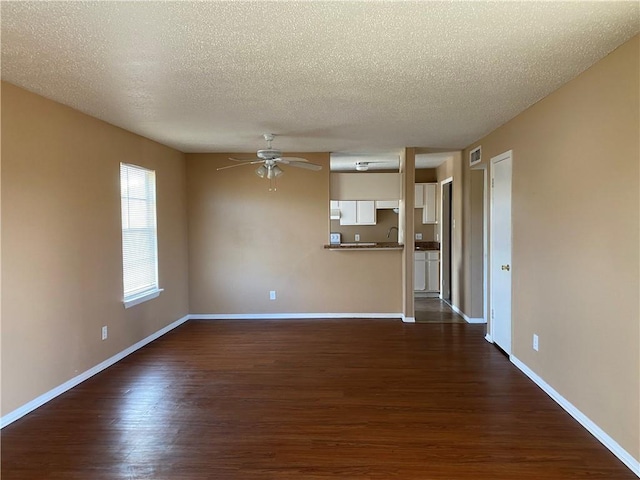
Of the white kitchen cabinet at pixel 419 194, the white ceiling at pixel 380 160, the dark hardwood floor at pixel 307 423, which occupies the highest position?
the white ceiling at pixel 380 160

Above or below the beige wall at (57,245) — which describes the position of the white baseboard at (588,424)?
below

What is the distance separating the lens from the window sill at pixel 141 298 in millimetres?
4180

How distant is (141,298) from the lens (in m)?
4.44

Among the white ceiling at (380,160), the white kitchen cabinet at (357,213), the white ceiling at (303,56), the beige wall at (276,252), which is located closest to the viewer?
the white ceiling at (303,56)

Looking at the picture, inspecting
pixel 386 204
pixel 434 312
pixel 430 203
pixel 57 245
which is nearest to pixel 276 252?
pixel 434 312

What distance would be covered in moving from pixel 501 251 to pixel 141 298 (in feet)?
13.2

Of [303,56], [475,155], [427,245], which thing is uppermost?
[303,56]

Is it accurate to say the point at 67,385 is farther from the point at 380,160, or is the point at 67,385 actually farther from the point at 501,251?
the point at 380,160

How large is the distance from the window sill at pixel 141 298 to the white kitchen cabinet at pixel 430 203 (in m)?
4.83

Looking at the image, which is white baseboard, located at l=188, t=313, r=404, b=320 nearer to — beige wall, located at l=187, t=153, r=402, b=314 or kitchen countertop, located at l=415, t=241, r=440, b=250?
beige wall, located at l=187, t=153, r=402, b=314

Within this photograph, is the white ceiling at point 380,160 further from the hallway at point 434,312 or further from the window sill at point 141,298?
the window sill at point 141,298

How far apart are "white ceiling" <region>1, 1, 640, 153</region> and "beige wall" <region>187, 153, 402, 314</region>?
1949mm

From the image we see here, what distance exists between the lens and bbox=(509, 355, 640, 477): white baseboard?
7.19ft

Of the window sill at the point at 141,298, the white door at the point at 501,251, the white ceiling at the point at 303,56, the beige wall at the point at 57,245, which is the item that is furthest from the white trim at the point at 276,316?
the white ceiling at the point at 303,56
